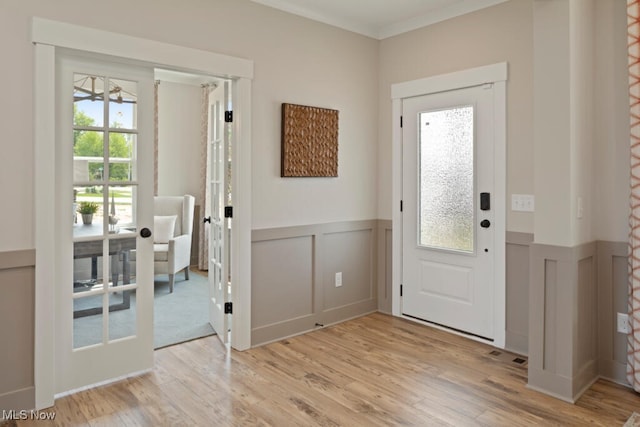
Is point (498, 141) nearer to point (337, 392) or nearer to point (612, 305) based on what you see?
point (612, 305)

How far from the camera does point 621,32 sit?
9.51ft

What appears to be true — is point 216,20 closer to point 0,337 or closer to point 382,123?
point 382,123

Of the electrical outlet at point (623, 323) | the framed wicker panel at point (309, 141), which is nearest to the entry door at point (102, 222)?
the framed wicker panel at point (309, 141)

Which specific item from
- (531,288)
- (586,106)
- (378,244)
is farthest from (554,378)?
(378,244)

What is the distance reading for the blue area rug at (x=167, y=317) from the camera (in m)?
2.81

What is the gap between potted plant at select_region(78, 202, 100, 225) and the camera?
2773mm

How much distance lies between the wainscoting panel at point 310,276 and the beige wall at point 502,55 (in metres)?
1.42

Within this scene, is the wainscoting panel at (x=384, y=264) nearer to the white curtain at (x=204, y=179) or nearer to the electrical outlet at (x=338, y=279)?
the electrical outlet at (x=338, y=279)

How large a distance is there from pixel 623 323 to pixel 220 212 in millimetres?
2956

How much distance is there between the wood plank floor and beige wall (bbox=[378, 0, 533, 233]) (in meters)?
1.17

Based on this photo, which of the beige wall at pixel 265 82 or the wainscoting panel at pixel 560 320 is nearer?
the beige wall at pixel 265 82

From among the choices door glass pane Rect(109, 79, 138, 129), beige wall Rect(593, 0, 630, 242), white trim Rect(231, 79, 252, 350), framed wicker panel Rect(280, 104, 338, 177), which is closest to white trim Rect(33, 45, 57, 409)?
door glass pane Rect(109, 79, 138, 129)

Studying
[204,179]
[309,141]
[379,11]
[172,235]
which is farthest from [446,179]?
[204,179]

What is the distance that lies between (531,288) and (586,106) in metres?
1.21
